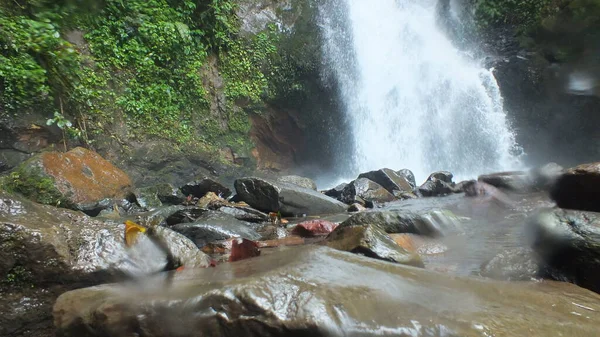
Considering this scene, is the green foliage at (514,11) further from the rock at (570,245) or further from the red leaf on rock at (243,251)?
the red leaf on rock at (243,251)

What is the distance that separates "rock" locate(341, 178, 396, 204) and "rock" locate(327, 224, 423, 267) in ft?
16.4

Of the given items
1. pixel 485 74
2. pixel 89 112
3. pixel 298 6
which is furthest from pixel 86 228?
pixel 485 74

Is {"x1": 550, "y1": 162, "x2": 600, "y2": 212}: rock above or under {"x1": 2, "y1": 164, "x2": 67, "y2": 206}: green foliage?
above

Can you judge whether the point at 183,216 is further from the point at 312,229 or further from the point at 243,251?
the point at 243,251

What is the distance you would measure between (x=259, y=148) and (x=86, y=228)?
36.9ft

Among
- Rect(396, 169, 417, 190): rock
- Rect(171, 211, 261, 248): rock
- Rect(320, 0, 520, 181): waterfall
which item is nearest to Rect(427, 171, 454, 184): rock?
Rect(396, 169, 417, 190): rock

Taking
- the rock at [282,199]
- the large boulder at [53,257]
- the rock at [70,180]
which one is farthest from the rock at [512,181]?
the rock at [70,180]

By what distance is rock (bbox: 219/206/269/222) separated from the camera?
588 cm

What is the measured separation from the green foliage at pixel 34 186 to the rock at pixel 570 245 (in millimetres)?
6058

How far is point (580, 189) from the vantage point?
132 inches

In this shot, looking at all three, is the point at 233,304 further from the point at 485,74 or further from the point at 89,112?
the point at 485,74

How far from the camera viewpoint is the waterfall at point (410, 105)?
14336 mm

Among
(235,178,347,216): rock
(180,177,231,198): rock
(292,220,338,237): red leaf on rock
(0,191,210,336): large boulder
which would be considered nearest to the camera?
(0,191,210,336): large boulder

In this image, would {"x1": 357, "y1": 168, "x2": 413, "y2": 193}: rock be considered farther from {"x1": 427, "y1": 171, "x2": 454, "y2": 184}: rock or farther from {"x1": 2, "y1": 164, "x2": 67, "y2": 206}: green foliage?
{"x1": 2, "y1": 164, "x2": 67, "y2": 206}: green foliage
